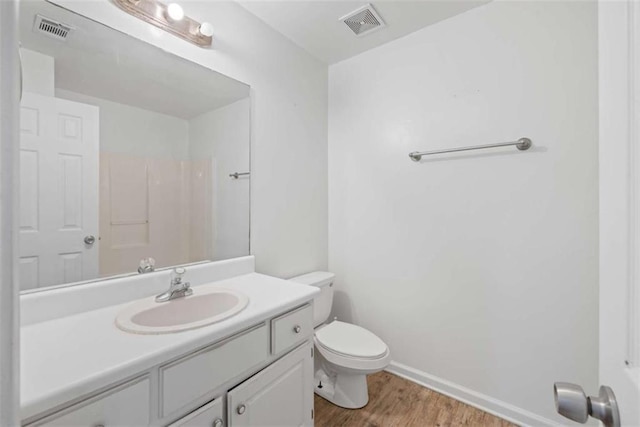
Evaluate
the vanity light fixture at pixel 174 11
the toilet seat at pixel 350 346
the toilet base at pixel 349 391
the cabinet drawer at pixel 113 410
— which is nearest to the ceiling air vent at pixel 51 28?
the vanity light fixture at pixel 174 11

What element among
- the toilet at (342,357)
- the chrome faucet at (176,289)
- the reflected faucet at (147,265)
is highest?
the reflected faucet at (147,265)

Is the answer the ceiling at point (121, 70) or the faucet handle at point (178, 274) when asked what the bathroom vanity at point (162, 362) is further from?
the ceiling at point (121, 70)

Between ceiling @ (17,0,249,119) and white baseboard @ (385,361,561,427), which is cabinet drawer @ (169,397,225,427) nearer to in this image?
ceiling @ (17,0,249,119)

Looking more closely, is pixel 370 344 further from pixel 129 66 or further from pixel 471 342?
pixel 129 66

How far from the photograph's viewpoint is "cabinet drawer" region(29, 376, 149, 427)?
59 centimetres

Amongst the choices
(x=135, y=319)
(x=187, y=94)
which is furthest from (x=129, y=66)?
(x=135, y=319)

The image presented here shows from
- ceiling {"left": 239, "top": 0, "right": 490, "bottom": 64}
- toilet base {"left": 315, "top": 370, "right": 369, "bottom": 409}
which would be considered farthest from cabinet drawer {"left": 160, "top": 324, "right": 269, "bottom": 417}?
ceiling {"left": 239, "top": 0, "right": 490, "bottom": 64}

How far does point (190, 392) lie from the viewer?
80cm

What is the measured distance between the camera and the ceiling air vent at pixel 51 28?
3.12ft

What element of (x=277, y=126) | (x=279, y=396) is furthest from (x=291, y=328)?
(x=277, y=126)

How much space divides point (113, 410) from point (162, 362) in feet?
0.42

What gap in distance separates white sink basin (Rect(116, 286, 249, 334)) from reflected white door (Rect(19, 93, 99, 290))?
0.27m

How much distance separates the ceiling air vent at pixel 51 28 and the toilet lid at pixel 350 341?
1.82m

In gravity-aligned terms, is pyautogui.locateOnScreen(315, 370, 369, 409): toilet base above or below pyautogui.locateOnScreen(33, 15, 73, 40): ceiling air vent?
below
